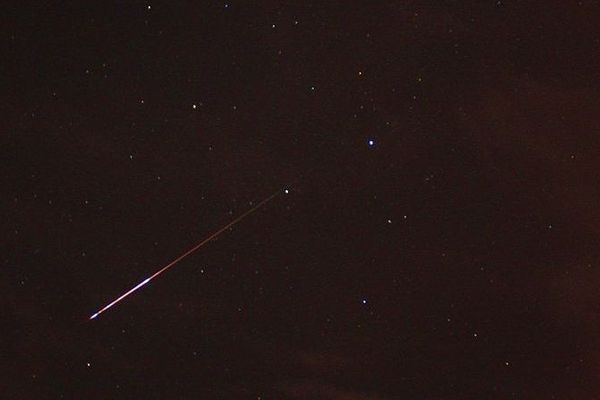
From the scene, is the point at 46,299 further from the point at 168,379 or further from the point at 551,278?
the point at 551,278

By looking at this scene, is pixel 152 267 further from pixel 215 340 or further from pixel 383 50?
pixel 383 50

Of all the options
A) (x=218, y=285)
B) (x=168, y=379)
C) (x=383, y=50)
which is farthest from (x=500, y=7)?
(x=168, y=379)

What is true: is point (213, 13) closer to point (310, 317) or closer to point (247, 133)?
point (247, 133)

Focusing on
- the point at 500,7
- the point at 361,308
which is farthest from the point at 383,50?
the point at 361,308

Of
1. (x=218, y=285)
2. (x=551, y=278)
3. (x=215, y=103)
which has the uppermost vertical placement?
(x=215, y=103)

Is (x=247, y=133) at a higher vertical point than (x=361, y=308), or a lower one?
higher
